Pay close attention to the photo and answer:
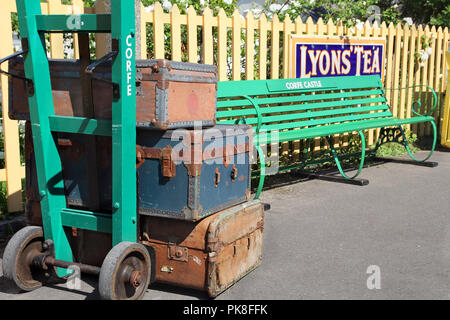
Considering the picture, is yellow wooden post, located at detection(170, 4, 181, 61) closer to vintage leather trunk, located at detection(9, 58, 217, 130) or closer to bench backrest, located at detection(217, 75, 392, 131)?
bench backrest, located at detection(217, 75, 392, 131)

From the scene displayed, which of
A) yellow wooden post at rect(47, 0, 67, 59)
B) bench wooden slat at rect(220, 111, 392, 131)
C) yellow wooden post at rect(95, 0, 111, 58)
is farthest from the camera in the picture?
bench wooden slat at rect(220, 111, 392, 131)

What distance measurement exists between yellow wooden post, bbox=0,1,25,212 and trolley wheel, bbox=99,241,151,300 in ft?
6.48

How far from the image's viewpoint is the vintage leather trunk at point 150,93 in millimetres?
3227

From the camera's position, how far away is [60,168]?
347 centimetres

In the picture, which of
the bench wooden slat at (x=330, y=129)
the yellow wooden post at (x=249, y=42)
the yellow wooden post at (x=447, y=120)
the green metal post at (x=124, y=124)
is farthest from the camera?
the yellow wooden post at (x=447, y=120)

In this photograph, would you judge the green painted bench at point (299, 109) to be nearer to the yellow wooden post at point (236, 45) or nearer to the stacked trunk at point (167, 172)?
the yellow wooden post at point (236, 45)

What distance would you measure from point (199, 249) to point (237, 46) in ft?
11.3

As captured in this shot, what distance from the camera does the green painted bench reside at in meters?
5.55

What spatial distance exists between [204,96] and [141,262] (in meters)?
1.16

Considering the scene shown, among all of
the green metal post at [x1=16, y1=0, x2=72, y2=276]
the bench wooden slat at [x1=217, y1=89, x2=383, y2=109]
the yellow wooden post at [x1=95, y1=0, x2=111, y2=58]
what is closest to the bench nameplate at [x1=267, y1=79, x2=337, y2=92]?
the bench wooden slat at [x1=217, y1=89, x2=383, y2=109]

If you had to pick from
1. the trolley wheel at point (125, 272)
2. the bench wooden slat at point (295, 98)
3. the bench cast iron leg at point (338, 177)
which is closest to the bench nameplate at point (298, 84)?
the bench wooden slat at point (295, 98)
